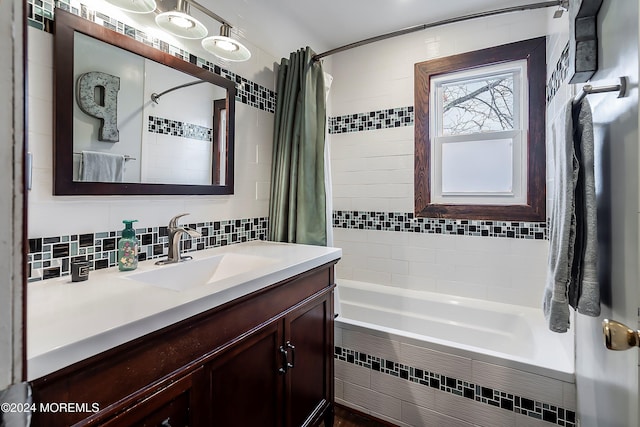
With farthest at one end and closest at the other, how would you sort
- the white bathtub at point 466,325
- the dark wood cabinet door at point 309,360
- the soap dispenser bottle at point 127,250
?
the white bathtub at point 466,325 → the dark wood cabinet door at point 309,360 → the soap dispenser bottle at point 127,250

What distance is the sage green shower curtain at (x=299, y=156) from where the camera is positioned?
200cm

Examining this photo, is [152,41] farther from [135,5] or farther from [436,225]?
[436,225]

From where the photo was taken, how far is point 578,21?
0.95 m

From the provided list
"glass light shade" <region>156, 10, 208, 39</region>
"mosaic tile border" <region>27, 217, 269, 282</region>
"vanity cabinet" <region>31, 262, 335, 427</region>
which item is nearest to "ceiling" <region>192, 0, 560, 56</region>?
"glass light shade" <region>156, 10, 208, 39</region>

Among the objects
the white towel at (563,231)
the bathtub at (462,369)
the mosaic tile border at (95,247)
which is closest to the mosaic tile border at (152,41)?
the mosaic tile border at (95,247)

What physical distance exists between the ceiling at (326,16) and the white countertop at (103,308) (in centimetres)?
152

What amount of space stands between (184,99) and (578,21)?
1.52m

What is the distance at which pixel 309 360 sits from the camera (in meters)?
1.46

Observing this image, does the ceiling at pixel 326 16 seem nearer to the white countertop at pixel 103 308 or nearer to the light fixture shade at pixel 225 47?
the light fixture shade at pixel 225 47

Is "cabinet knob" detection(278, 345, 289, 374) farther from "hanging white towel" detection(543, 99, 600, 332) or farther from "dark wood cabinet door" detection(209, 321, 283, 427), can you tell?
"hanging white towel" detection(543, 99, 600, 332)

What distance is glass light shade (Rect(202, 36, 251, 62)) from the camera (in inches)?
61.2

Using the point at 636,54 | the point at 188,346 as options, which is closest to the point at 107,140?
the point at 188,346

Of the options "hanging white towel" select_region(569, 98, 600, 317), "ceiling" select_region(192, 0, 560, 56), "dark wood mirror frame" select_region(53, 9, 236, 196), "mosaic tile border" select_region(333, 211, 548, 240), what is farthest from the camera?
"mosaic tile border" select_region(333, 211, 548, 240)

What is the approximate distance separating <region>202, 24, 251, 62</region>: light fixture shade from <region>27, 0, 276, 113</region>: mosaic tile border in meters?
0.09
